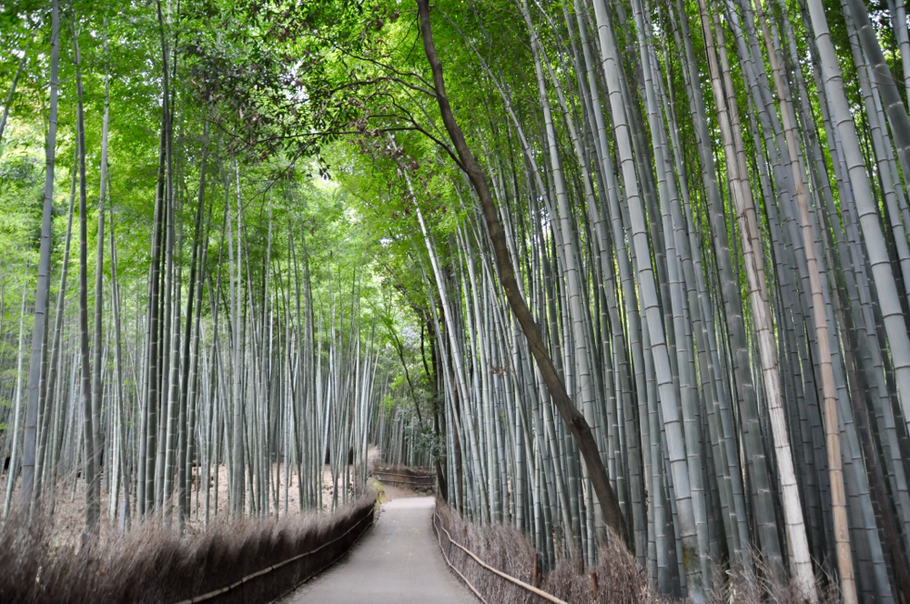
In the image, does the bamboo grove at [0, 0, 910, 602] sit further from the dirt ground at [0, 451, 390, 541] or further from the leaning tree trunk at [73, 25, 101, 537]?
the dirt ground at [0, 451, 390, 541]

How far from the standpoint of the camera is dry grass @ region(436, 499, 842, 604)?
220cm

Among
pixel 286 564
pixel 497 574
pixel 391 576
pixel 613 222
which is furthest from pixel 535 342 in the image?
pixel 391 576

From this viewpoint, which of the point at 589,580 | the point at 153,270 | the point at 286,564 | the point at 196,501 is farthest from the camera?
the point at 196,501

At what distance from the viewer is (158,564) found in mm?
3158

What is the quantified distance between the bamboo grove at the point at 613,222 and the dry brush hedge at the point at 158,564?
0.38 meters

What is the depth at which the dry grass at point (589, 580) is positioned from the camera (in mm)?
2195

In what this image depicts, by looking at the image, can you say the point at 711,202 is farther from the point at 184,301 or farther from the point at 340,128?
the point at 184,301

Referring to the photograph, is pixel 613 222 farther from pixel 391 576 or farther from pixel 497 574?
pixel 391 576

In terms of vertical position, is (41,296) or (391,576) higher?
(41,296)

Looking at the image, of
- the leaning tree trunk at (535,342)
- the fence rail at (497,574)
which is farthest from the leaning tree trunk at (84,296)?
the fence rail at (497,574)

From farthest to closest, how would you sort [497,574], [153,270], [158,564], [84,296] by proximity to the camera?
[497,574]
[153,270]
[84,296]
[158,564]

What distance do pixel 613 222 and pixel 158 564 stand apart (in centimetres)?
282

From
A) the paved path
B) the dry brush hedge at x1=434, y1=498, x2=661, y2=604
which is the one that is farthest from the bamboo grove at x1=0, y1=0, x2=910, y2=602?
the paved path

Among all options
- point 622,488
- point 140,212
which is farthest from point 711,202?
point 140,212
